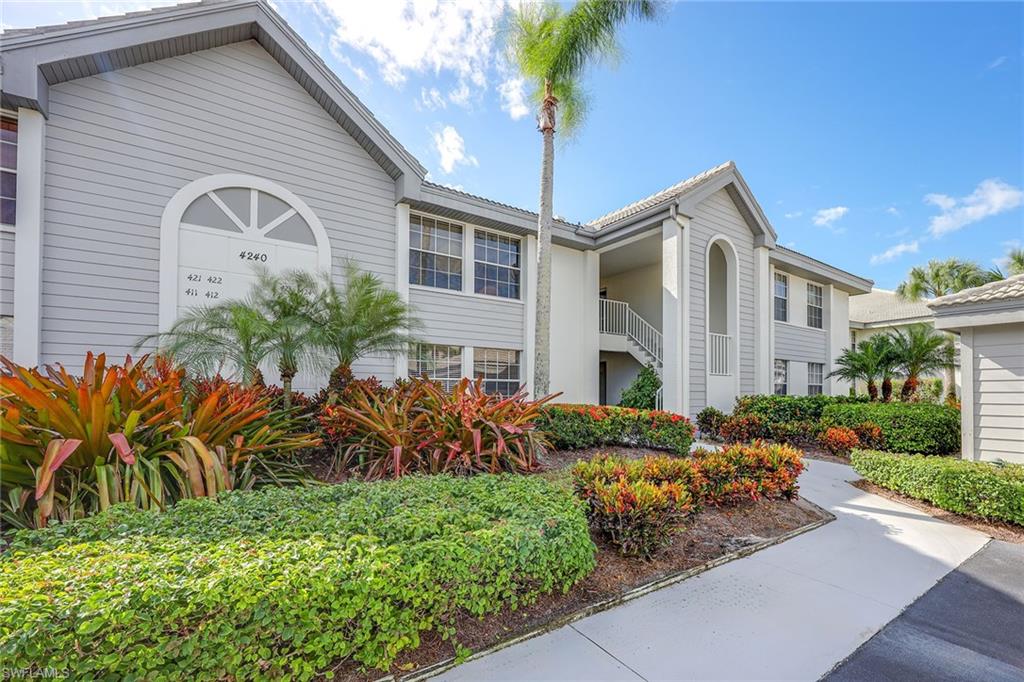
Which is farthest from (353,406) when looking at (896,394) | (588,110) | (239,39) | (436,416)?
(896,394)

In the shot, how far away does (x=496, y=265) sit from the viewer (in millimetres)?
10883

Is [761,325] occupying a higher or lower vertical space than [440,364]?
higher

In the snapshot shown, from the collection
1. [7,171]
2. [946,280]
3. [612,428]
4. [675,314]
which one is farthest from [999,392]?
[946,280]

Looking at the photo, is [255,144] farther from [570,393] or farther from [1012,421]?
[1012,421]

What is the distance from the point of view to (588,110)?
31.1ft

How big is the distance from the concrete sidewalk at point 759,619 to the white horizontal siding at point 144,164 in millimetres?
7188

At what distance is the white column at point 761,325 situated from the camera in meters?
12.9

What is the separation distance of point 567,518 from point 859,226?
1881cm

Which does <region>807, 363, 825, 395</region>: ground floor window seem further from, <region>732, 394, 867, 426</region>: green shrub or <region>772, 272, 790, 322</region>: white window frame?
<region>732, 394, 867, 426</region>: green shrub

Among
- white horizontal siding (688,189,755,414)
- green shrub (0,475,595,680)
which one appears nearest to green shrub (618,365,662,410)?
white horizontal siding (688,189,755,414)

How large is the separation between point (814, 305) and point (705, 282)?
799cm

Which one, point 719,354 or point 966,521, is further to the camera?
point 719,354

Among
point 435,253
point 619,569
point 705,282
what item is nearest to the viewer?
point 619,569

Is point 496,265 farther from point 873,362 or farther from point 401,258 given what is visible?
point 873,362
